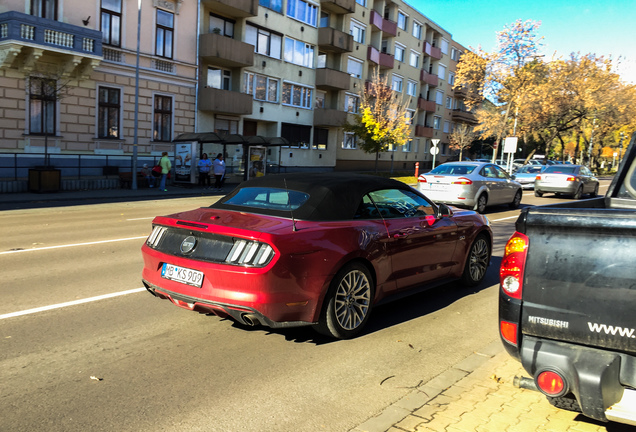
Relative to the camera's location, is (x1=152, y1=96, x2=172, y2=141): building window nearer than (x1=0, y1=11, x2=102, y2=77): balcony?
No

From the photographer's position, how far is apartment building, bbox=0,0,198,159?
68.5ft

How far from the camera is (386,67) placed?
165 feet

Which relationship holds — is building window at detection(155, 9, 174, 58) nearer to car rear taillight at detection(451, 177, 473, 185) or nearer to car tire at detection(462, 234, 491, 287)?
car rear taillight at detection(451, 177, 473, 185)

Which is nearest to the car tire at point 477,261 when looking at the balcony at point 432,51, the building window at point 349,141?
the building window at point 349,141

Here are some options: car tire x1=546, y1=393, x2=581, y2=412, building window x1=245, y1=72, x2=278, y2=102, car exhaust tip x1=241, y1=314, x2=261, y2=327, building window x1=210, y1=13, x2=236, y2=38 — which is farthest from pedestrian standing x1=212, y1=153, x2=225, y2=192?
car tire x1=546, y1=393, x2=581, y2=412

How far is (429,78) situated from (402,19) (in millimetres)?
9017

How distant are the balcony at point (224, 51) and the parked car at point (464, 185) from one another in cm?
1767

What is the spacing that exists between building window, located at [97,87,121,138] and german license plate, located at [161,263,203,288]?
21.9m

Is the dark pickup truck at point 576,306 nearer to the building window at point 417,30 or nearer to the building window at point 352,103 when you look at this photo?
the building window at point 352,103

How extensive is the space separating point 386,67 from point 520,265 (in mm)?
49704

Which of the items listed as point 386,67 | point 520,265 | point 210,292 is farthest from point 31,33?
point 386,67

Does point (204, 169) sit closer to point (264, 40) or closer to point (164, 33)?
point (164, 33)

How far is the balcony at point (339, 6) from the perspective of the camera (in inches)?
1588

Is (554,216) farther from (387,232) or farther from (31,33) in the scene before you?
(31,33)
